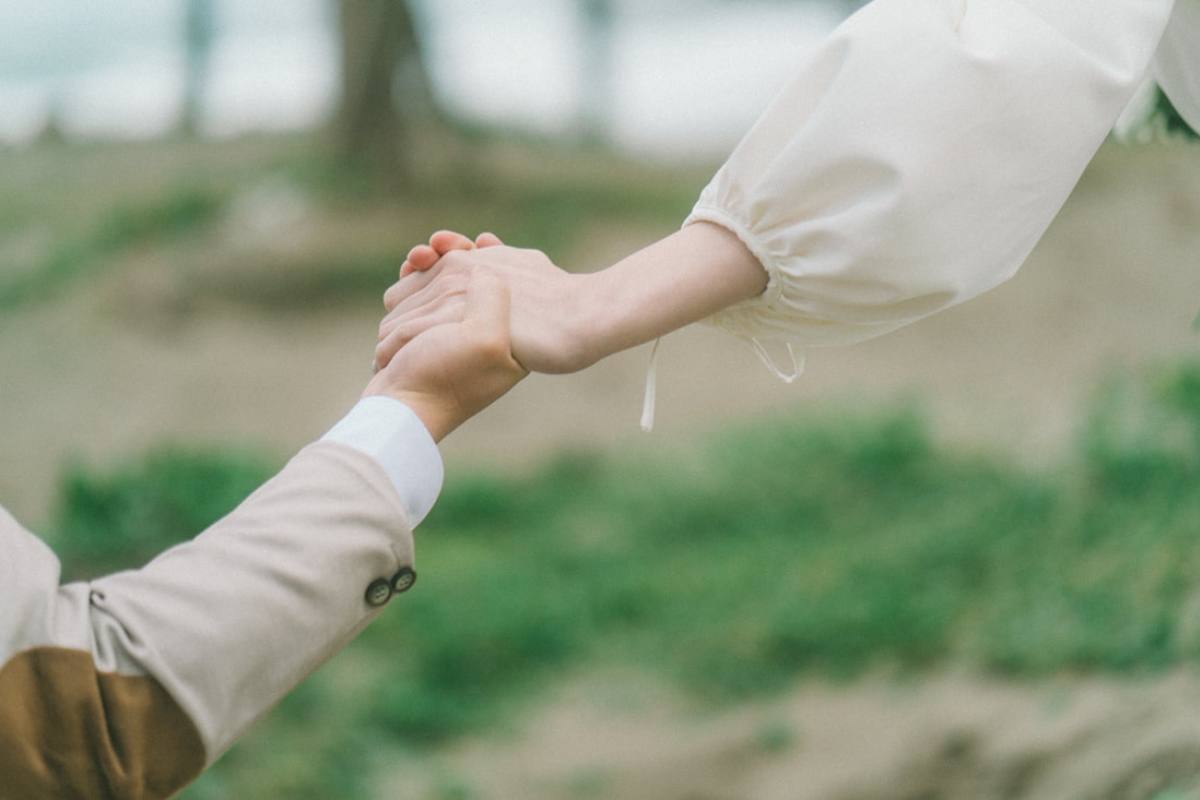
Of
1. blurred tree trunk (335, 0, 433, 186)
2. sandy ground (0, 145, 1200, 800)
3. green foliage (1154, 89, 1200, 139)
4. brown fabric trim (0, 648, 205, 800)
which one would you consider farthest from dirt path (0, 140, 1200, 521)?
brown fabric trim (0, 648, 205, 800)

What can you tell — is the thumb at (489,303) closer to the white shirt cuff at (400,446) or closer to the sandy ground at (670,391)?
the white shirt cuff at (400,446)

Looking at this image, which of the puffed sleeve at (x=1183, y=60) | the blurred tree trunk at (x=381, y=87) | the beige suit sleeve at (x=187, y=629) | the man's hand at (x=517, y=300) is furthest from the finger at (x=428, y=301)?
the blurred tree trunk at (x=381, y=87)

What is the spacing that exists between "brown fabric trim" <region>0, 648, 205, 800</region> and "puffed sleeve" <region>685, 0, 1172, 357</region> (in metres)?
1.00

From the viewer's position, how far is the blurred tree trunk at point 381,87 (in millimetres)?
8367

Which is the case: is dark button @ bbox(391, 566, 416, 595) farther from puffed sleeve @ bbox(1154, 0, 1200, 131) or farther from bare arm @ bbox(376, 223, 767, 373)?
puffed sleeve @ bbox(1154, 0, 1200, 131)

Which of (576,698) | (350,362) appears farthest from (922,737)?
(350,362)

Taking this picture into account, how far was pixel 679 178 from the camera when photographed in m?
9.60

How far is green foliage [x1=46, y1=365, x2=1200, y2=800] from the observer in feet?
11.8

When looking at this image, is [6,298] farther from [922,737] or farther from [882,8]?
[882,8]

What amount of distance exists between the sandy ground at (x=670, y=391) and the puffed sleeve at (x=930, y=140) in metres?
2.18

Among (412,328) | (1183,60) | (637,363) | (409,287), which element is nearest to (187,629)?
(412,328)

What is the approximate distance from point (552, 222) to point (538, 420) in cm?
210

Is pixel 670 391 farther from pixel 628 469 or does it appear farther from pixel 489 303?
pixel 489 303

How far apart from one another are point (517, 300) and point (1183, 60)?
43.6 inches
